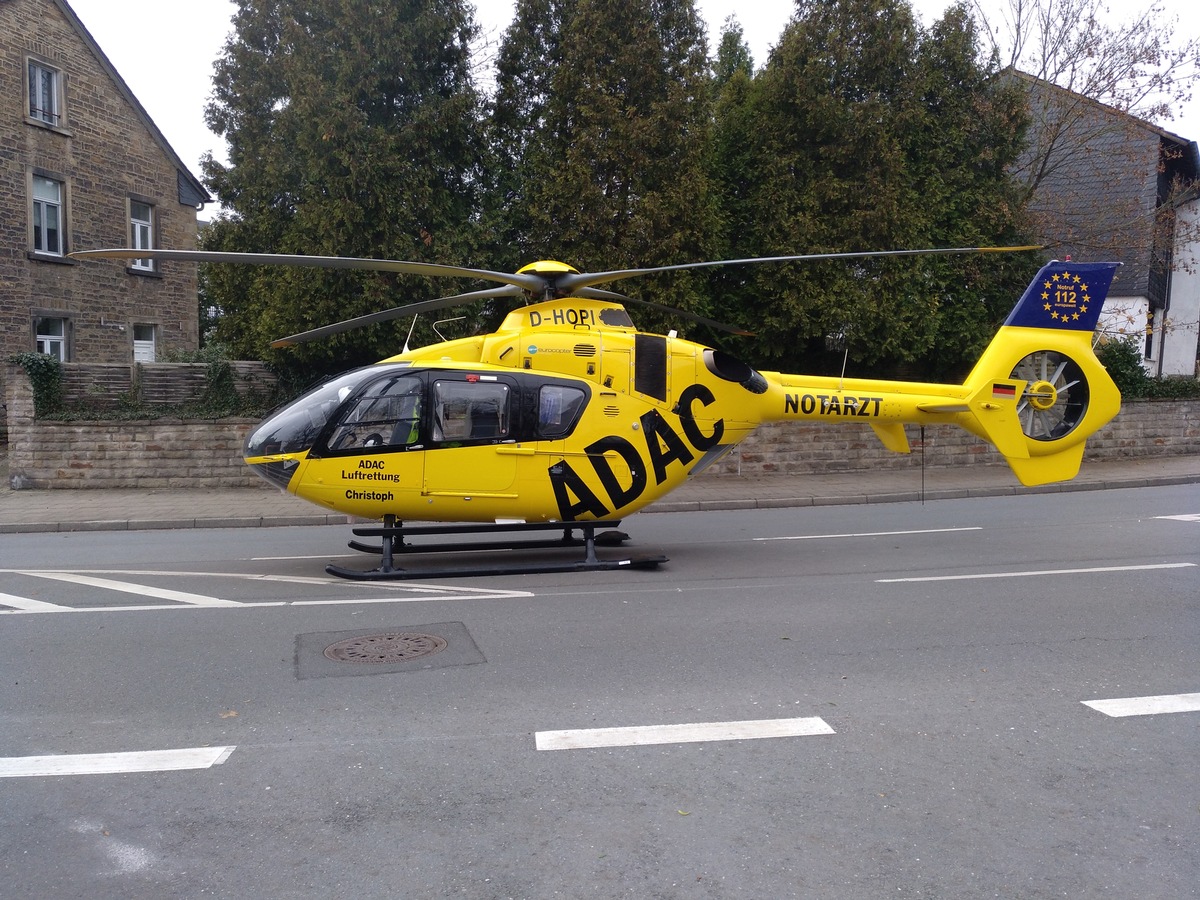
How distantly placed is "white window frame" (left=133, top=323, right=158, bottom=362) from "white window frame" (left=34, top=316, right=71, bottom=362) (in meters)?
2.04

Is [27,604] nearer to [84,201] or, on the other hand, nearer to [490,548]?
[490,548]

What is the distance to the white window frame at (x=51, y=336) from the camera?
2292 centimetres

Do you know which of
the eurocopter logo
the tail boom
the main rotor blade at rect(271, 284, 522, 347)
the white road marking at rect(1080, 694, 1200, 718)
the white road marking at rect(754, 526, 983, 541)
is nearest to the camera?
the white road marking at rect(1080, 694, 1200, 718)

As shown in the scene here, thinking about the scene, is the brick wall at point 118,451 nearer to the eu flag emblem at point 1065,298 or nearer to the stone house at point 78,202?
the stone house at point 78,202

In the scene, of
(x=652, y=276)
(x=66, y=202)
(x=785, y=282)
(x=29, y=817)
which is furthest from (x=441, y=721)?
(x=66, y=202)

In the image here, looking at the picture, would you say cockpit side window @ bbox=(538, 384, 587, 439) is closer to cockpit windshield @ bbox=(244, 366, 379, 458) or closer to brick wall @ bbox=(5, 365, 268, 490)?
cockpit windshield @ bbox=(244, 366, 379, 458)

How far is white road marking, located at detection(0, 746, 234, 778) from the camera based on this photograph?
450 cm

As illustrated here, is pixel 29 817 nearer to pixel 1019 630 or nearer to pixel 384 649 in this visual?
pixel 384 649

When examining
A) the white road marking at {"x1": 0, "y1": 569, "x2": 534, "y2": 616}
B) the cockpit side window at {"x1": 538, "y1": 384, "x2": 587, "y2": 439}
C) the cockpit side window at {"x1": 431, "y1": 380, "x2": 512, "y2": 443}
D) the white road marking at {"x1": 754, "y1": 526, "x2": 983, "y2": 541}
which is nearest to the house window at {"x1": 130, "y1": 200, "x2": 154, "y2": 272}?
the white road marking at {"x1": 0, "y1": 569, "x2": 534, "y2": 616}

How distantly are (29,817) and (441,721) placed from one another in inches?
77.4

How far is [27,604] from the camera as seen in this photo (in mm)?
7957

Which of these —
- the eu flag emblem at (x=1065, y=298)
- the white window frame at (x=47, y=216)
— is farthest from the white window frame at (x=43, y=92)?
the eu flag emblem at (x=1065, y=298)

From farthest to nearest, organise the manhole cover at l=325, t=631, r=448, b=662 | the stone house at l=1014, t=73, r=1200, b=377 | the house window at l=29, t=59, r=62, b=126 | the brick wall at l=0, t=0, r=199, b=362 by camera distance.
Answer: the house window at l=29, t=59, r=62, b=126, the brick wall at l=0, t=0, r=199, b=362, the stone house at l=1014, t=73, r=1200, b=377, the manhole cover at l=325, t=631, r=448, b=662

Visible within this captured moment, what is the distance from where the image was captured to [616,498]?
9492mm
